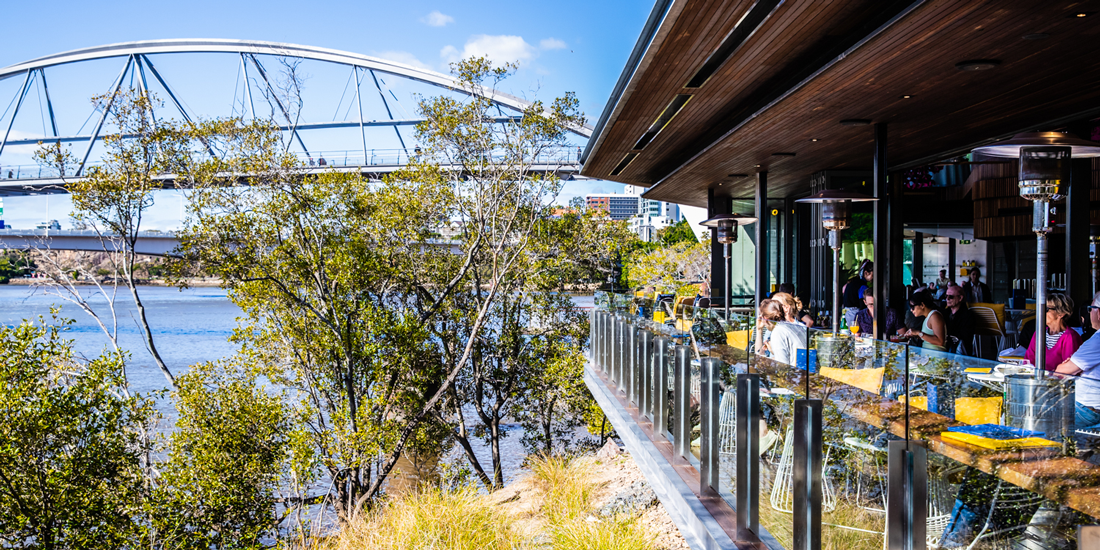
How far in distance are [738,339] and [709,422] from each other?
19.1 inches

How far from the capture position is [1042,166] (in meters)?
3.67

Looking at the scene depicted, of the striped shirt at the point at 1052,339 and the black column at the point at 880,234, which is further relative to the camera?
the black column at the point at 880,234

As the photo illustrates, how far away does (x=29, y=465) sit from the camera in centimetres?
1041

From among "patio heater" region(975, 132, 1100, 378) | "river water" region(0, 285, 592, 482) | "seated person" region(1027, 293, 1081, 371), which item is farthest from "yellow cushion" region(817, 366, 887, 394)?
"river water" region(0, 285, 592, 482)

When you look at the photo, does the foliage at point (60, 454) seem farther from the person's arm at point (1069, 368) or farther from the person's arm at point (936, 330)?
the person's arm at point (1069, 368)

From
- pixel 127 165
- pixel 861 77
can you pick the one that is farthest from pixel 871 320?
pixel 127 165

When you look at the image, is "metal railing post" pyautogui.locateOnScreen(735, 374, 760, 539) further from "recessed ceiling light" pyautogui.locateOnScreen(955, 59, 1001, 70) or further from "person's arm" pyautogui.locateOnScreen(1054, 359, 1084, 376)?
"recessed ceiling light" pyautogui.locateOnScreen(955, 59, 1001, 70)

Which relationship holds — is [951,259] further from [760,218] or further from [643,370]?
[643,370]

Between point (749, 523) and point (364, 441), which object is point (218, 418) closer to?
point (364, 441)

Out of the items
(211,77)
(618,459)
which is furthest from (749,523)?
(211,77)

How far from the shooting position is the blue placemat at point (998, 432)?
222 centimetres

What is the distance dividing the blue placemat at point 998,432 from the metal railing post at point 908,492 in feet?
0.57

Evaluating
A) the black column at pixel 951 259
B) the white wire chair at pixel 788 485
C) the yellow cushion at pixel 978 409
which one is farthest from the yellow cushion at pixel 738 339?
the black column at pixel 951 259

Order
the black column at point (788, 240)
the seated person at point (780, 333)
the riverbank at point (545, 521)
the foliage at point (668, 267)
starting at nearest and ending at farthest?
the seated person at point (780, 333)
the riverbank at point (545, 521)
the black column at point (788, 240)
the foliage at point (668, 267)
